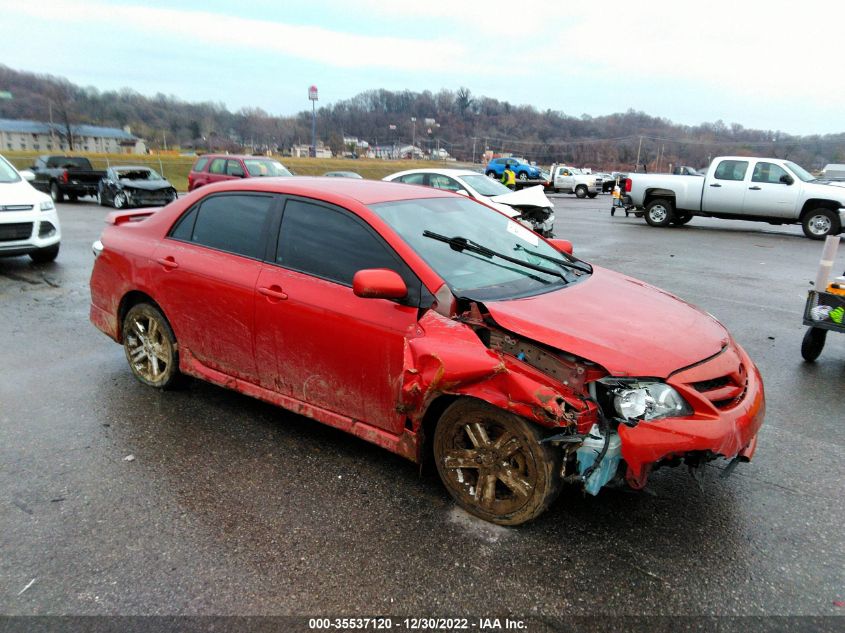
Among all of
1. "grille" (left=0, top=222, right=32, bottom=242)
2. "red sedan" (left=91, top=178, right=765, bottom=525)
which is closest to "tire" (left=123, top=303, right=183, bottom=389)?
"red sedan" (left=91, top=178, right=765, bottom=525)

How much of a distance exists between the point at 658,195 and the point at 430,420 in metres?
16.6

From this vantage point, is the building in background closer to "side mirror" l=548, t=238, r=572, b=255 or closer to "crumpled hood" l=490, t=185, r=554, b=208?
"crumpled hood" l=490, t=185, r=554, b=208

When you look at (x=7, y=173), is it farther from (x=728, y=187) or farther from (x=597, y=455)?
(x=728, y=187)

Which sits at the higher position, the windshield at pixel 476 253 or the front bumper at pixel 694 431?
the windshield at pixel 476 253

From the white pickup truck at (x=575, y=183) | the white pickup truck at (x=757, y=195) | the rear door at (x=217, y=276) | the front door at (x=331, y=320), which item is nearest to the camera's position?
the front door at (x=331, y=320)

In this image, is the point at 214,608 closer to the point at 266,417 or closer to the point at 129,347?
the point at 266,417

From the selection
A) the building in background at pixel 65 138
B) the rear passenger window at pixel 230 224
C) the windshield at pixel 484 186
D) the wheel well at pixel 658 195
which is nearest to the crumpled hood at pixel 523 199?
the windshield at pixel 484 186

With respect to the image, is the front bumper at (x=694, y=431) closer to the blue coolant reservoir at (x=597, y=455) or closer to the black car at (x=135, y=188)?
the blue coolant reservoir at (x=597, y=455)

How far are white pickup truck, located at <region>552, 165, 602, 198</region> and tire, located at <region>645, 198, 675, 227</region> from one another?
18.9 metres

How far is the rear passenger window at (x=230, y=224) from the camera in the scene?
3.96 metres

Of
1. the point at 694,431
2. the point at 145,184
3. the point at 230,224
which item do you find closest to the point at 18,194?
the point at 230,224

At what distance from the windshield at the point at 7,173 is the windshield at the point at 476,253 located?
839cm

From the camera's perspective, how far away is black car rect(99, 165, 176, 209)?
18.9 m

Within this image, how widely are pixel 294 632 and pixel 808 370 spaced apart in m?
5.10
